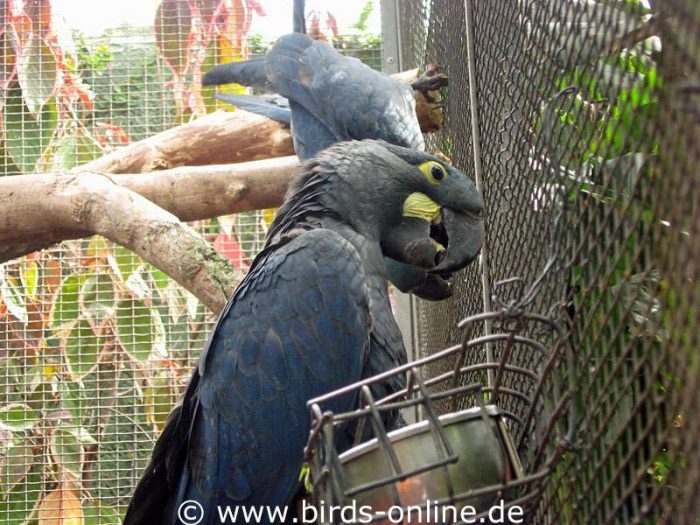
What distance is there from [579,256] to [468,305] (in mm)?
847

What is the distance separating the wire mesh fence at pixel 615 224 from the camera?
458 mm

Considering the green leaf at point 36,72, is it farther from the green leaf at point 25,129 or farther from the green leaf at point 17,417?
the green leaf at point 17,417

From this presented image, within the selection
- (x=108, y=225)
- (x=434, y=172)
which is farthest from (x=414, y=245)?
(x=108, y=225)

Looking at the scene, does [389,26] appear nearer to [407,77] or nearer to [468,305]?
[407,77]

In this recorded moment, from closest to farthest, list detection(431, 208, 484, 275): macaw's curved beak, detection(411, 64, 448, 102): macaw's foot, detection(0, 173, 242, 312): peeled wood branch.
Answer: detection(431, 208, 484, 275): macaw's curved beak < detection(0, 173, 242, 312): peeled wood branch < detection(411, 64, 448, 102): macaw's foot

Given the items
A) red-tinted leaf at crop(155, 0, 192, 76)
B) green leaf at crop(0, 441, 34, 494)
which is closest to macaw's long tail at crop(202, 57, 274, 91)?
red-tinted leaf at crop(155, 0, 192, 76)

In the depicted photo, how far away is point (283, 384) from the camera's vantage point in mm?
1313

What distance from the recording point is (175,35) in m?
3.10

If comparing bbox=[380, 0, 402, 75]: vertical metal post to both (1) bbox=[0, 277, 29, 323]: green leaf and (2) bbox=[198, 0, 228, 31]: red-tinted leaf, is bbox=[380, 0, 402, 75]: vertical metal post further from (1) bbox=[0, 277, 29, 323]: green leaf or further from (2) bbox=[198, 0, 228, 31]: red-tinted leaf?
(1) bbox=[0, 277, 29, 323]: green leaf

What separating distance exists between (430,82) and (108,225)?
1.01 metres

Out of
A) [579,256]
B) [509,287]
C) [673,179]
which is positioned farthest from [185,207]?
[673,179]

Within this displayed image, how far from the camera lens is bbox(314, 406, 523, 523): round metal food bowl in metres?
0.66

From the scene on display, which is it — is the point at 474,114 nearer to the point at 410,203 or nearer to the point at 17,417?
the point at 410,203

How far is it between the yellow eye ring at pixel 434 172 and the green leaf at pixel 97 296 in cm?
180
